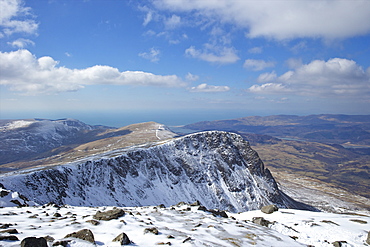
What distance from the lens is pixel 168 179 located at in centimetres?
9450

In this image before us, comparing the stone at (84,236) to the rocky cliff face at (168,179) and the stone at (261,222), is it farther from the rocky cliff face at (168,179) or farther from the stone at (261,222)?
the rocky cliff face at (168,179)

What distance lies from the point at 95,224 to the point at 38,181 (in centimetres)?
5117

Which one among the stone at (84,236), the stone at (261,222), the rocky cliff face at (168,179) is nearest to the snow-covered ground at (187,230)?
the stone at (84,236)

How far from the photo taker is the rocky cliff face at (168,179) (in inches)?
2282

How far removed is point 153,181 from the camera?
88.2 metres

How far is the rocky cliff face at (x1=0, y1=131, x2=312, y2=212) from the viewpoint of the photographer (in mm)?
57956

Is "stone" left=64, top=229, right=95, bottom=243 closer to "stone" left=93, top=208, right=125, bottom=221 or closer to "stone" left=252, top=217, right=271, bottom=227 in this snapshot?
"stone" left=93, top=208, right=125, bottom=221

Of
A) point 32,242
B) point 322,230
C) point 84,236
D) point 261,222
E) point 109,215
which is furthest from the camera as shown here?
point 261,222

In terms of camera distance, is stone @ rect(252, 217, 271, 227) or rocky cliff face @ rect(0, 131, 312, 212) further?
rocky cliff face @ rect(0, 131, 312, 212)

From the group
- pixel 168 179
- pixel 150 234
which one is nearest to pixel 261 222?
pixel 150 234

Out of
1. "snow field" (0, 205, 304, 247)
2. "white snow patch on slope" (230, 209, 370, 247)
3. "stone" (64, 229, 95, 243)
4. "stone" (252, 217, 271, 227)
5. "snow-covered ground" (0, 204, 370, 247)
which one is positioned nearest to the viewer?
"stone" (64, 229, 95, 243)

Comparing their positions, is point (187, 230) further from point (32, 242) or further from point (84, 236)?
point (32, 242)

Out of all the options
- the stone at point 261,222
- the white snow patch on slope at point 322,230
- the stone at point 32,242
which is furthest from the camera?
the stone at point 261,222

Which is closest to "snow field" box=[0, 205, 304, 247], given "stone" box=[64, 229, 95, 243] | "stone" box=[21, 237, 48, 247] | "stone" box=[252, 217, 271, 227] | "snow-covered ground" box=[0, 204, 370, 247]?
"snow-covered ground" box=[0, 204, 370, 247]
